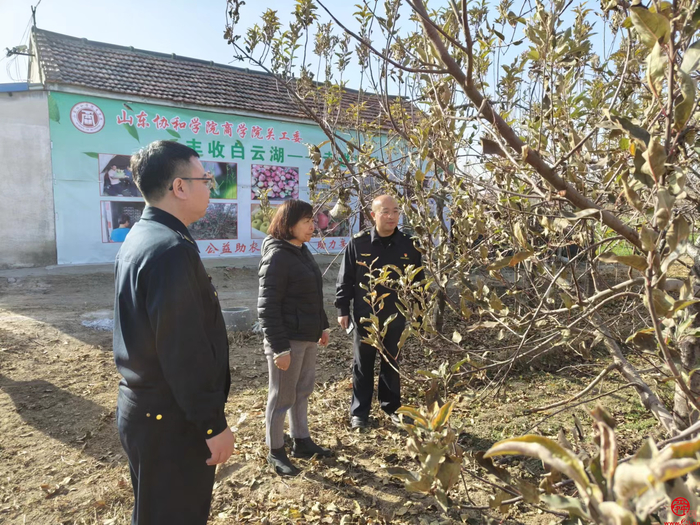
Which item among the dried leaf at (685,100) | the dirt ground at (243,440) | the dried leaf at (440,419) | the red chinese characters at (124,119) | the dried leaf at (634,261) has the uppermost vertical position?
the red chinese characters at (124,119)

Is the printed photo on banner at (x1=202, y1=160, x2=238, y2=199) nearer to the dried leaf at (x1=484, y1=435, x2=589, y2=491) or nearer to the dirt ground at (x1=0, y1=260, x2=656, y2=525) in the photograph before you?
the dirt ground at (x1=0, y1=260, x2=656, y2=525)

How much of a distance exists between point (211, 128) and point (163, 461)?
10.5 meters

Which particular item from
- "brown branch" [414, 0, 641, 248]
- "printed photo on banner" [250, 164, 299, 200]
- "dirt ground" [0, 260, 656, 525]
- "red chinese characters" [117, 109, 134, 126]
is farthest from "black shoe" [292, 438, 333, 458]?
"red chinese characters" [117, 109, 134, 126]

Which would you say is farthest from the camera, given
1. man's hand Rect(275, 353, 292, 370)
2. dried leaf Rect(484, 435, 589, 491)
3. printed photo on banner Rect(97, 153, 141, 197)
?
printed photo on banner Rect(97, 153, 141, 197)

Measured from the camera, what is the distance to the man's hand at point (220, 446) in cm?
172

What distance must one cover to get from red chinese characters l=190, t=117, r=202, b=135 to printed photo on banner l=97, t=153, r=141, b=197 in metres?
1.68

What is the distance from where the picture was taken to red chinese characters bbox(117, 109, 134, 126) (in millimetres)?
9922

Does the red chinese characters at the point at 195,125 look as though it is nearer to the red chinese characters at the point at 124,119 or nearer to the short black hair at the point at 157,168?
the red chinese characters at the point at 124,119

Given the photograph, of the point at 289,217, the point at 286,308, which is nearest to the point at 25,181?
the point at 289,217

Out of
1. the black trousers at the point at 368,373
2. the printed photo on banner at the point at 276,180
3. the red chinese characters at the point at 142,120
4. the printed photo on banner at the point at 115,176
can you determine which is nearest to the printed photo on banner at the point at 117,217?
the printed photo on banner at the point at 115,176

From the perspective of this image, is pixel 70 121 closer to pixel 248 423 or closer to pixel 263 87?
pixel 263 87

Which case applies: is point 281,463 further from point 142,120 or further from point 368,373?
point 142,120

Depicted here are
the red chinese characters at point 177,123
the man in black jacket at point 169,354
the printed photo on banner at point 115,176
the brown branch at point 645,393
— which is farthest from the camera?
the red chinese characters at point 177,123

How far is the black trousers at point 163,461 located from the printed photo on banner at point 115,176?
8.90 m
